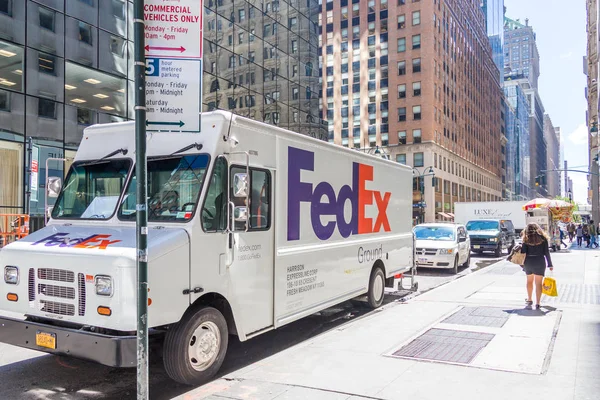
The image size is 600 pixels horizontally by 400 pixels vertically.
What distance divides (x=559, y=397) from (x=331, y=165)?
4.65 metres

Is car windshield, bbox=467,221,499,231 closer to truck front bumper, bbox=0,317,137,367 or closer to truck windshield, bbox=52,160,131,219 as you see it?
truck windshield, bbox=52,160,131,219

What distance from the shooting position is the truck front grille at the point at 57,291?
512 cm

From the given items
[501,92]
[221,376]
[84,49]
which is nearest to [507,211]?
[84,49]

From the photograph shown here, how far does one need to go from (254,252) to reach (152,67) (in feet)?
10.1

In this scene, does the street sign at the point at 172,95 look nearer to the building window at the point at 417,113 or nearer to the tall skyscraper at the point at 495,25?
the building window at the point at 417,113

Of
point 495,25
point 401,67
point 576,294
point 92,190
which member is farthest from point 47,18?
point 495,25

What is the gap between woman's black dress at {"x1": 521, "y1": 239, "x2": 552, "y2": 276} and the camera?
978cm

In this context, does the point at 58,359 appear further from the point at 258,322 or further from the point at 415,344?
the point at 415,344

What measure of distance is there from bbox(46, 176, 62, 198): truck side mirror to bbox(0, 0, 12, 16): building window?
15.8 metres

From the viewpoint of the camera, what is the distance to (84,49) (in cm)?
2203

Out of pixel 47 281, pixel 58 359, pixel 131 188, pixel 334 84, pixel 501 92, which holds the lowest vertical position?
pixel 58 359

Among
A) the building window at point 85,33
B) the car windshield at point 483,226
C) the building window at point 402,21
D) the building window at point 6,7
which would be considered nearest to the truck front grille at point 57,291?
the building window at point 6,7

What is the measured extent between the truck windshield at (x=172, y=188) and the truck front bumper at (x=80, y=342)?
1384mm

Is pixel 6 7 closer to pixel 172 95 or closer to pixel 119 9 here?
pixel 119 9
